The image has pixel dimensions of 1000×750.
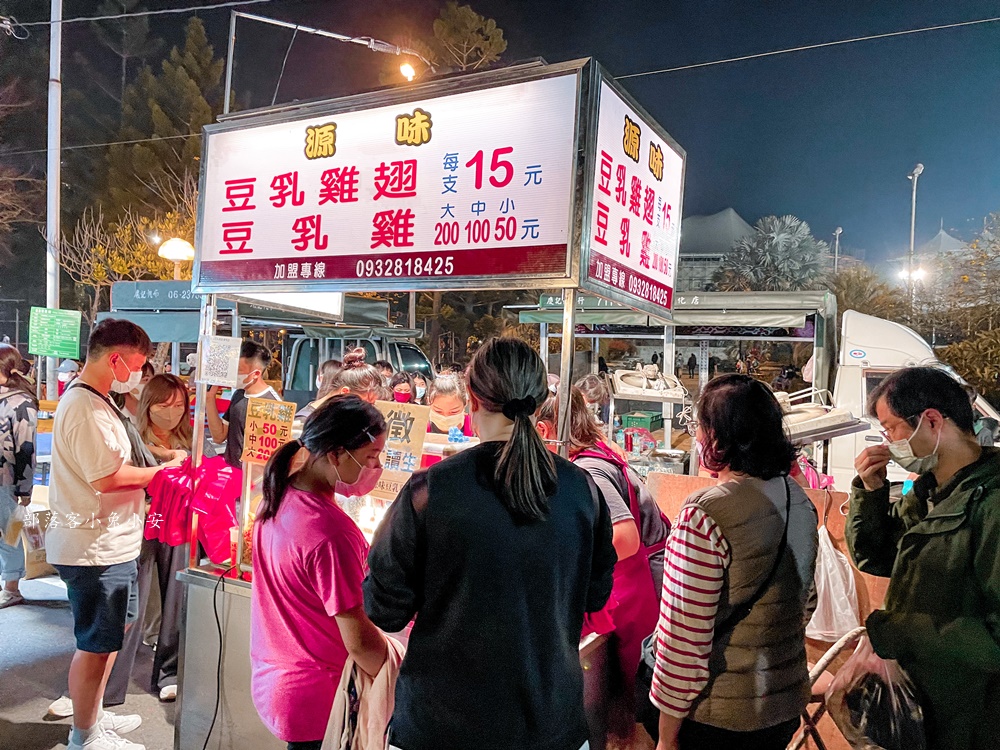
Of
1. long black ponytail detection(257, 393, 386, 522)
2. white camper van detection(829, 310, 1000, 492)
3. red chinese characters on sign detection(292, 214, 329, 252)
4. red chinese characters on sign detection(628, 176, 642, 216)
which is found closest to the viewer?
long black ponytail detection(257, 393, 386, 522)

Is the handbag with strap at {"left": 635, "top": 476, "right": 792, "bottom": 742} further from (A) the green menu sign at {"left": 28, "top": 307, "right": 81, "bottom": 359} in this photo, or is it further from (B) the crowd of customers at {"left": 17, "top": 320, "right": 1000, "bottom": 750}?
(A) the green menu sign at {"left": 28, "top": 307, "right": 81, "bottom": 359}

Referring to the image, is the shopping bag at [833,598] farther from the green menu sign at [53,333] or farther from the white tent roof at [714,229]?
the white tent roof at [714,229]

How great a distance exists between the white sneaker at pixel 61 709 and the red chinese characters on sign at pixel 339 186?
122 inches

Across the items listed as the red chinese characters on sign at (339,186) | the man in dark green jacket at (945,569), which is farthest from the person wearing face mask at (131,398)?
the man in dark green jacket at (945,569)

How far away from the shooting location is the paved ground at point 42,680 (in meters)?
3.19

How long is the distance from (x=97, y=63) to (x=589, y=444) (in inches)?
1208

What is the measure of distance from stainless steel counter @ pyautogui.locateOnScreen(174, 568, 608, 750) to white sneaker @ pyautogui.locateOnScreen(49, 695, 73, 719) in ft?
3.58

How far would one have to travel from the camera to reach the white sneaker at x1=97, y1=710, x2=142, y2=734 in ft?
10.2

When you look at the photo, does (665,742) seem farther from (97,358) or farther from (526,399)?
(97,358)

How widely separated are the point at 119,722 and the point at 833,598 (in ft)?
11.7

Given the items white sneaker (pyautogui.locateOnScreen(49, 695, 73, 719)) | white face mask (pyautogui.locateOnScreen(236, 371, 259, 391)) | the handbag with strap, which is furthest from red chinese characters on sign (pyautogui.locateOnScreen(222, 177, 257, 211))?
white sneaker (pyautogui.locateOnScreen(49, 695, 73, 719))

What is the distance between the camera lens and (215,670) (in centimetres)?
265

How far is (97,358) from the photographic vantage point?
114 inches

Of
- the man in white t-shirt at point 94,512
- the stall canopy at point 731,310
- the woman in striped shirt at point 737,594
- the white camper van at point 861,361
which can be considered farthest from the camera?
the stall canopy at point 731,310
